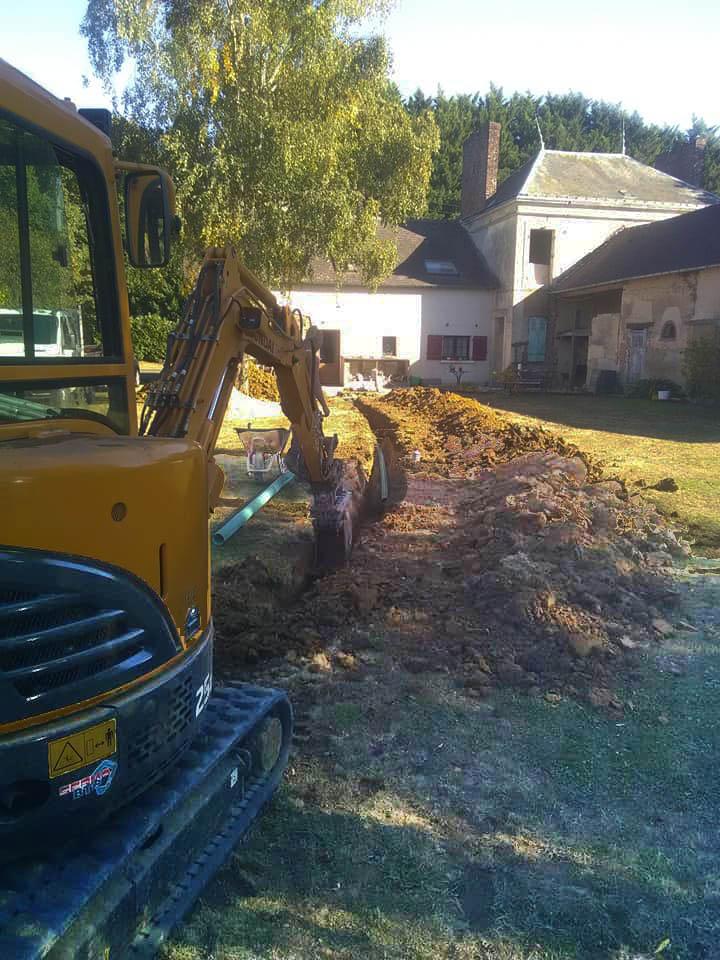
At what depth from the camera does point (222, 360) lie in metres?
5.38

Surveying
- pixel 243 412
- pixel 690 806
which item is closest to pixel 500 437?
pixel 243 412

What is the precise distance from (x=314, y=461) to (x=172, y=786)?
4.88 meters

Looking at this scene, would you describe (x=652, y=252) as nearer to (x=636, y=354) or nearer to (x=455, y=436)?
(x=636, y=354)

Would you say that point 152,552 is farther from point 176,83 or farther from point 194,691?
point 176,83

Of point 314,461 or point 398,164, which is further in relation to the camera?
point 398,164

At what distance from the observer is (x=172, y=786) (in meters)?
2.86

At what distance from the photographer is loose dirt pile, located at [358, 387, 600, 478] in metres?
12.7

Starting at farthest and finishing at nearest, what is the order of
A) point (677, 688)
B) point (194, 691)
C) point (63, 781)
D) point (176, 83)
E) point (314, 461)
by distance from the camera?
point (176, 83) < point (314, 461) < point (677, 688) < point (194, 691) < point (63, 781)

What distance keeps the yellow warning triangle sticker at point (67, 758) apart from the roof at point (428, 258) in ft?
97.8

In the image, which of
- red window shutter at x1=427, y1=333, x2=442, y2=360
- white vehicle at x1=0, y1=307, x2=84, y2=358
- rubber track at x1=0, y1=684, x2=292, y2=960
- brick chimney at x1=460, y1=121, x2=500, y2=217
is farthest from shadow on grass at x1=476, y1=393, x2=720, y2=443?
white vehicle at x1=0, y1=307, x2=84, y2=358

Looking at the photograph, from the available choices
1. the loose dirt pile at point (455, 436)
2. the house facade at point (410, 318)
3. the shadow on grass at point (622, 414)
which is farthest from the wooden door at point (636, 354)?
the loose dirt pile at point (455, 436)

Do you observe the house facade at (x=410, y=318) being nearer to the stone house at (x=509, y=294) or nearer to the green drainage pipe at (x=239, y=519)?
the stone house at (x=509, y=294)

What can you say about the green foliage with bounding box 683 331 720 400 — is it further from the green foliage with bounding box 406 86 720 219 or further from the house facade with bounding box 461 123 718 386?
the green foliage with bounding box 406 86 720 219

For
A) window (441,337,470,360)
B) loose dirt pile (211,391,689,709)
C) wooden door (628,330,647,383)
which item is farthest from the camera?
window (441,337,470,360)
